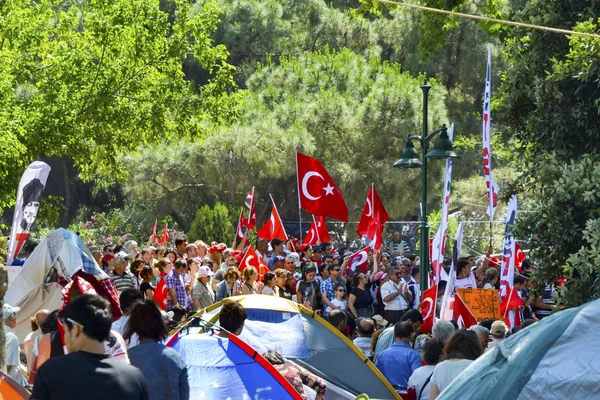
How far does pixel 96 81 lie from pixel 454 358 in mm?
12250

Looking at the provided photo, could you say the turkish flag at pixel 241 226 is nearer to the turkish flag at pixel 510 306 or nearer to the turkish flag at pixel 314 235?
the turkish flag at pixel 314 235

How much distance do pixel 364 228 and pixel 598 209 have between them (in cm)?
978

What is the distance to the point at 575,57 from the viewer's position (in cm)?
1010

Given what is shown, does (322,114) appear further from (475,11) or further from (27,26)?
(27,26)

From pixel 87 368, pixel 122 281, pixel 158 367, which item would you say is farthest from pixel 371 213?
pixel 87 368

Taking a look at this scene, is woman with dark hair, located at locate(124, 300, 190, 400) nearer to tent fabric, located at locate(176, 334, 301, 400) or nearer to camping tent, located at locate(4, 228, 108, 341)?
tent fabric, located at locate(176, 334, 301, 400)

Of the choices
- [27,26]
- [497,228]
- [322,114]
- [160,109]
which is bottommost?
[497,228]

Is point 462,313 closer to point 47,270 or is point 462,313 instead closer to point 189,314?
point 189,314

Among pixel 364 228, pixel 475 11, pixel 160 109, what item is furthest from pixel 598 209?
pixel 475 11

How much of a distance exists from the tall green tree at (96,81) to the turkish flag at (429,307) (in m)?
7.21

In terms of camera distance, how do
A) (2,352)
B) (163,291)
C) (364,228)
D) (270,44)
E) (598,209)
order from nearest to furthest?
(2,352), (598,209), (163,291), (364,228), (270,44)

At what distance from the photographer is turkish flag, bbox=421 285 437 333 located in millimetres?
12578

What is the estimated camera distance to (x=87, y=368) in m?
4.75

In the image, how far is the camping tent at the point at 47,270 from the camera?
362 inches
